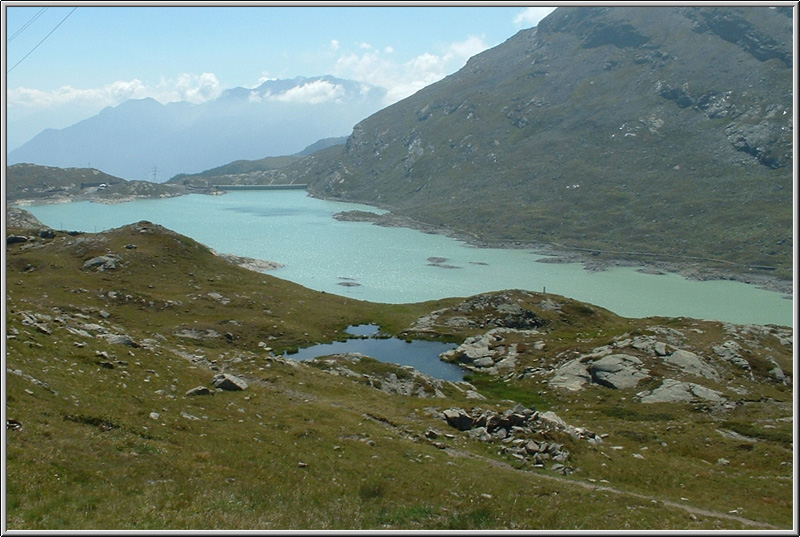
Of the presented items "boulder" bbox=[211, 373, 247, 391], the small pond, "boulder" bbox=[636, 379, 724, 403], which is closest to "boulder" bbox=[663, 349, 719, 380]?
"boulder" bbox=[636, 379, 724, 403]

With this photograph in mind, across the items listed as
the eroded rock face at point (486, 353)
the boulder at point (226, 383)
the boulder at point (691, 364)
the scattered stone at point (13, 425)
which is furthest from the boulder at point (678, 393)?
the scattered stone at point (13, 425)

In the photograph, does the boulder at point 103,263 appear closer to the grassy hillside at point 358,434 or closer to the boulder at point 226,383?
the grassy hillside at point 358,434

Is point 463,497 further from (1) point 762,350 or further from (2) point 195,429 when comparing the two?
(1) point 762,350

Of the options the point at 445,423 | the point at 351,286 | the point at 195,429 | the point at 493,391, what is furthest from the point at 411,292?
the point at 195,429

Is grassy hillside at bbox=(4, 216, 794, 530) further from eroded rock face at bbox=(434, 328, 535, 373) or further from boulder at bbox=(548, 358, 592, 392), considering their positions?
boulder at bbox=(548, 358, 592, 392)

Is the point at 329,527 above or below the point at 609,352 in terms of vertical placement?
above
